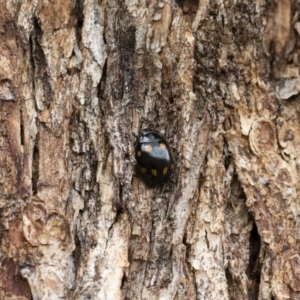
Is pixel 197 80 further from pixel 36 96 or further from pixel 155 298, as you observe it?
pixel 155 298

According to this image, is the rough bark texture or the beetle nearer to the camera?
the rough bark texture

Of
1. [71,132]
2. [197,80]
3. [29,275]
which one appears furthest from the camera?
[197,80]

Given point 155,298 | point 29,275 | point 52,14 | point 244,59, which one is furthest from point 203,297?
point 52,14

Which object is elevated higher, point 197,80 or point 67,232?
point 197,80

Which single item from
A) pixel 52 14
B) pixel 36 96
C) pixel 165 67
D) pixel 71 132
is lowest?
pixel 71 132
